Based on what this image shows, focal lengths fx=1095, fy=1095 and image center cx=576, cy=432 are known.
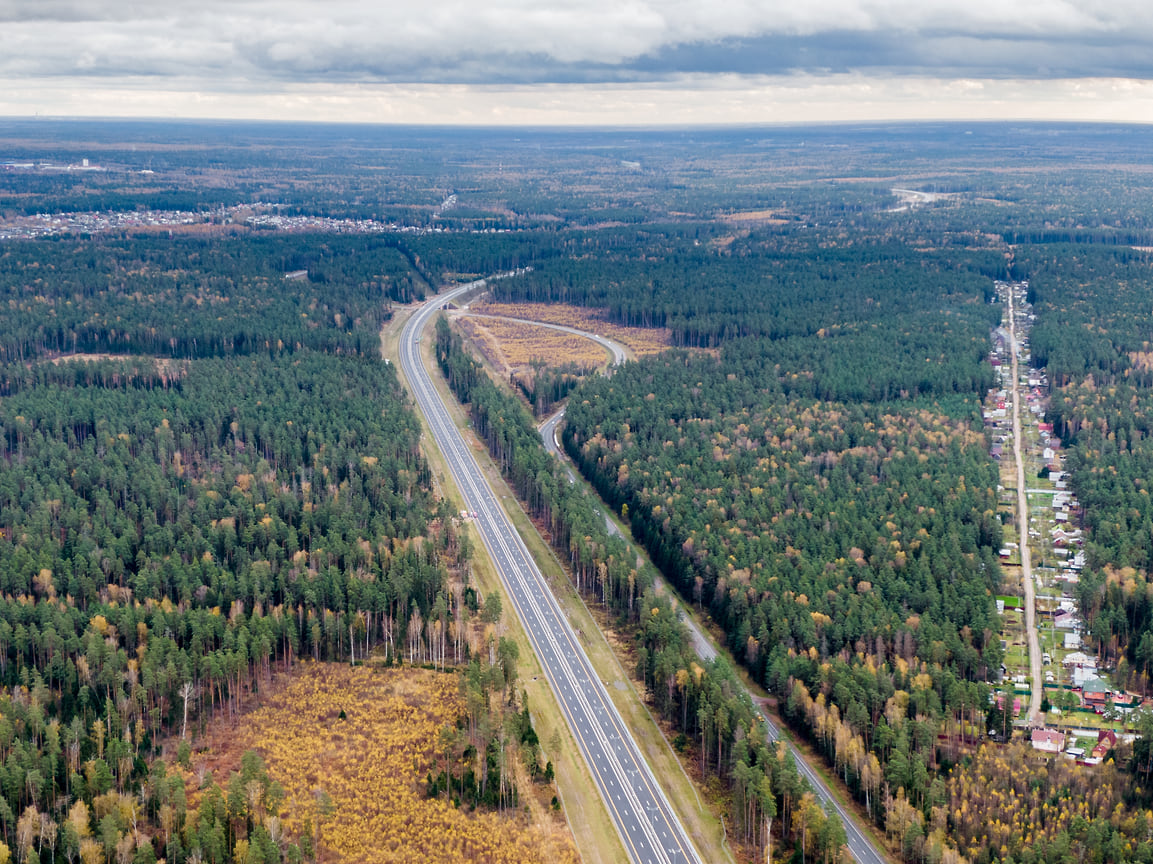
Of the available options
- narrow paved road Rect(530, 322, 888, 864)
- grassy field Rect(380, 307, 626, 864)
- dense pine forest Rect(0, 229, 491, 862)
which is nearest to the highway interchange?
narrow paved road Rect(530, 322, 888, 864)

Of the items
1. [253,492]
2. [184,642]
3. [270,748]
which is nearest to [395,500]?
[253,492]

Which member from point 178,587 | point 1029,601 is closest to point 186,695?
point 178,587

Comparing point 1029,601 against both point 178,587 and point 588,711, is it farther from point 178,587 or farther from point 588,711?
point 178,587

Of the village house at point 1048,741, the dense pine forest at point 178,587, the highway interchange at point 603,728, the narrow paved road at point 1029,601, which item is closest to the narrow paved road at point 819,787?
the highway interchange at point 603,728

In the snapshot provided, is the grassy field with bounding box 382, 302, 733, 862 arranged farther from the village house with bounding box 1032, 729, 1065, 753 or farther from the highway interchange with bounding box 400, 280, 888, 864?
the village house with bounding box 1032, 729, 1065, 753

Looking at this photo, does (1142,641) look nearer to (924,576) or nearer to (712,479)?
(924,576)

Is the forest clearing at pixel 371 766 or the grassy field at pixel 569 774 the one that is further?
the grassy field at pixel 569 774

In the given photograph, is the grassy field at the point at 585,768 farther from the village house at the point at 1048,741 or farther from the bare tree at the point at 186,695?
the bare tree at the point at 186,695
